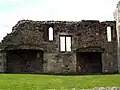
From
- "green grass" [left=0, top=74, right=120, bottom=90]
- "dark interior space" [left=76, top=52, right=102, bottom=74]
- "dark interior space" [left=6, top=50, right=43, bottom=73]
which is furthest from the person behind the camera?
"dark interior space" [left=76, top=52, right=102, bottom=74]

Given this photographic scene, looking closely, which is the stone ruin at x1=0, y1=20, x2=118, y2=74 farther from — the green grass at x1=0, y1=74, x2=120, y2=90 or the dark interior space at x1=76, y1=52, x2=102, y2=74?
the green grass at x1=0, y1=74, x2=120, y2=90

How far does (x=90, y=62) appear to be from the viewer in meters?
32.6

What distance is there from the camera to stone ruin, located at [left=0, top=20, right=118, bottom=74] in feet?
102

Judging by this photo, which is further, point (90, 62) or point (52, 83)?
point (90, 62)

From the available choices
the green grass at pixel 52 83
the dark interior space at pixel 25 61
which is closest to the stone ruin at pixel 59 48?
the dark interior space at pixel 25 61

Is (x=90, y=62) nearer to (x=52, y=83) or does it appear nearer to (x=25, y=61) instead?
(x=25, y=61)

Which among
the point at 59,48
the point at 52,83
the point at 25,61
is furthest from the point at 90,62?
the point at 52,83

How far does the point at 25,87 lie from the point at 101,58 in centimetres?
1794

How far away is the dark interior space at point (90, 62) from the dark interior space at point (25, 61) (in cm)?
346

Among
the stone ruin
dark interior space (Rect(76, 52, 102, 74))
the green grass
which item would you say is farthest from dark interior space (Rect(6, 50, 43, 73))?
the green grass

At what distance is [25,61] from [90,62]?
5.68 metres

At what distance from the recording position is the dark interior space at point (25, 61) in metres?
31.1

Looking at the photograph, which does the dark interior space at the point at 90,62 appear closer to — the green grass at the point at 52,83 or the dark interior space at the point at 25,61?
the dark interior space at the point at 25,61

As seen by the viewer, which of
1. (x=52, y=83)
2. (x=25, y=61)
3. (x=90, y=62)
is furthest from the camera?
(x=90, y=62)
